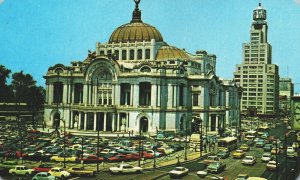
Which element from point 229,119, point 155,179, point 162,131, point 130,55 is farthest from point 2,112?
point 155,179

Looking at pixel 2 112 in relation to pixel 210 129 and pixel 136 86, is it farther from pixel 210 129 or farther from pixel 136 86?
pixel 210 129

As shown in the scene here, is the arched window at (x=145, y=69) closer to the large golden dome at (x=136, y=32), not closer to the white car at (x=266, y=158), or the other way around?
the large golden dome at (x=136, y=32)

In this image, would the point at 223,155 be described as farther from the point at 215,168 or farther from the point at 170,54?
the point at 170,54

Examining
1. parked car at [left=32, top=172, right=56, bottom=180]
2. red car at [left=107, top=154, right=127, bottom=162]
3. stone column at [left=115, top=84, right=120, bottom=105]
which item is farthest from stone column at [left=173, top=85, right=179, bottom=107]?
parked car at [left=32, top=172, right=56, bottom=180]

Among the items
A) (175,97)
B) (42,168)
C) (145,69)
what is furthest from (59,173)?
(175,97)

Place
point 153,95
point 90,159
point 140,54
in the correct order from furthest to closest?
point 140,54 < point 153,95 < point 90,159

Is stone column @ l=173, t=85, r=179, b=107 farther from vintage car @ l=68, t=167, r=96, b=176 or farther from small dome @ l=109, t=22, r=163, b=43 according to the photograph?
vintage car @ l=68, t=167, r=96, b=176
